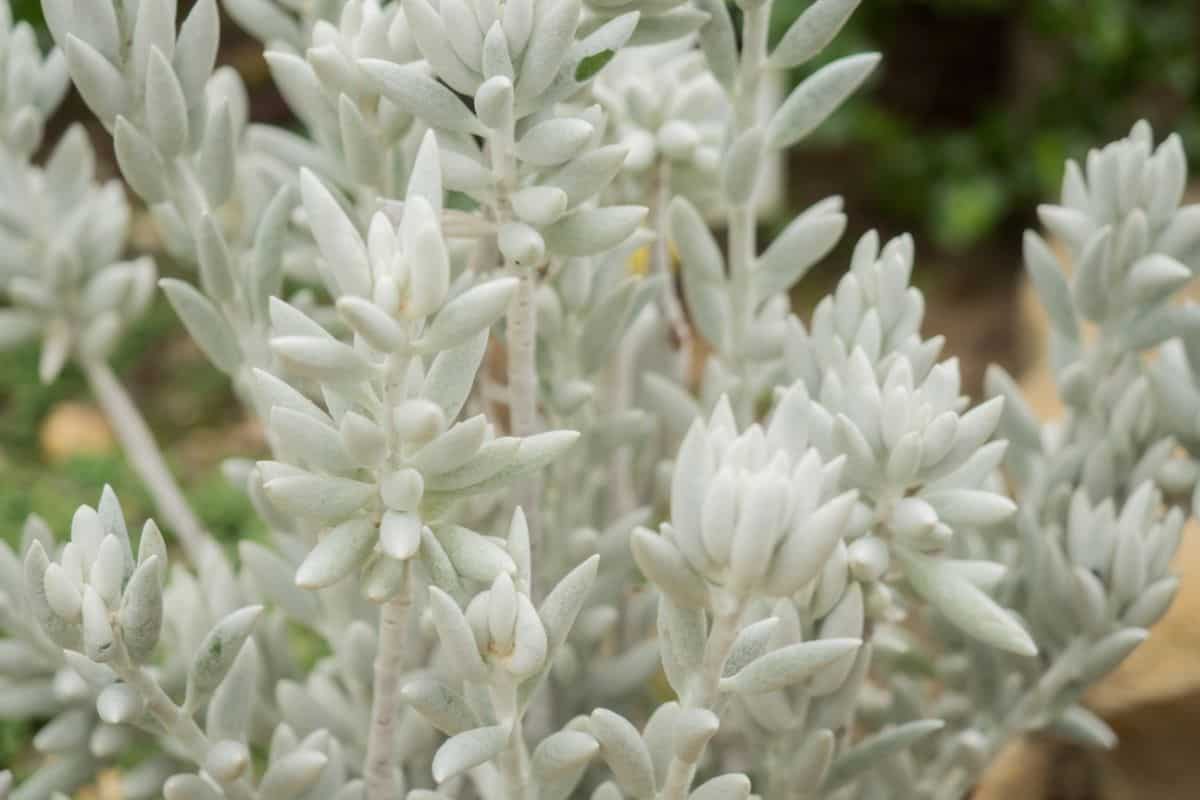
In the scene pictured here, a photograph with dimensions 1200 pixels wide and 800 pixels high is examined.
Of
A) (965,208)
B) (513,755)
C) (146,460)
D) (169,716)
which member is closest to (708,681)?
(513,755)

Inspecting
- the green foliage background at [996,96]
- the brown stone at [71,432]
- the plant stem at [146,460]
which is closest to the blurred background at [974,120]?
the green foliage background at [996,96]

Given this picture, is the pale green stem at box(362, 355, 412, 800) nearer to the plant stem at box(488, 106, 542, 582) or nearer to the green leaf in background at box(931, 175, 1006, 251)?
the plant stem at box(488, 106, 542, 582)

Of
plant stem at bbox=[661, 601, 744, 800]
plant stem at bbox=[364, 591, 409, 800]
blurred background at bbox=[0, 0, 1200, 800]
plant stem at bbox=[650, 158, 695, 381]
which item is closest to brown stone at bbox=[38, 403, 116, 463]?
blurred background at bbox=[0, 0, 1200, 800]

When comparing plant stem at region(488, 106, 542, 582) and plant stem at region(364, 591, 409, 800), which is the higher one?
plant stem at region(488, 106, 542, 582)

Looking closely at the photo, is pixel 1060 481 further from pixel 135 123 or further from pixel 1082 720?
pixel 135 123

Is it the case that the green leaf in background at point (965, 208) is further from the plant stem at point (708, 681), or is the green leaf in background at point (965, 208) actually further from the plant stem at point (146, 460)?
the plant stem at point (708, 681)

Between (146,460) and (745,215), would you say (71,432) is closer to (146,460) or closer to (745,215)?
(146,460)
